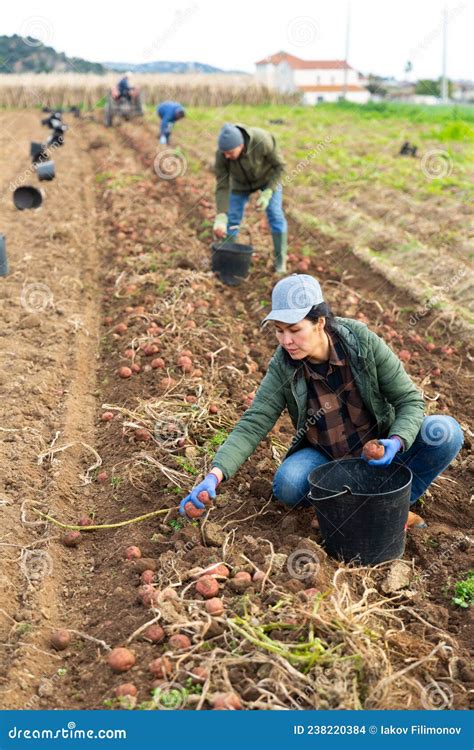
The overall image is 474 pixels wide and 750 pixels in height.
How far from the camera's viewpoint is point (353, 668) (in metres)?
2.59

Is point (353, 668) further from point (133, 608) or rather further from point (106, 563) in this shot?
point (106, 563)

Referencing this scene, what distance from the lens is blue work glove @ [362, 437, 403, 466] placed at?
3123mm

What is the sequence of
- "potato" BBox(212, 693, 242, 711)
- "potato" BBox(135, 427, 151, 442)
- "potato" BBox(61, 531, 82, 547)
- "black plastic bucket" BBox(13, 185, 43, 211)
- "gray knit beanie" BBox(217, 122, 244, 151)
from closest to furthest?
"potato" BBox(212, 693, 242, 711) → "potato" BBox(61, 531, 82, 547) → "potato" BBox(135, 427, 151, 442) → "gray knit beanie" BBox(217, 122, 244, 151) → "black plastic bucket" BBox(13, 185, 43, 211)

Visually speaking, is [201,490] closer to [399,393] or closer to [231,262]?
[399,393]

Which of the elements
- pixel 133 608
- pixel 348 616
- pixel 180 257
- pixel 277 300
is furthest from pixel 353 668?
pixel 180 257

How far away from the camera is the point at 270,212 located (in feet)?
22.9

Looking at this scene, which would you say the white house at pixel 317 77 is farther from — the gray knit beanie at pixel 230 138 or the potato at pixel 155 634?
the potato at pixel 155 634

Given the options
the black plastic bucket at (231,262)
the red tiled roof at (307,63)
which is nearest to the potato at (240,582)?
the black plastic bucket at (231,262)

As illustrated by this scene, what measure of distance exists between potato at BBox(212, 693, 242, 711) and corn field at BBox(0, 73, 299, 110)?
96.9 feet

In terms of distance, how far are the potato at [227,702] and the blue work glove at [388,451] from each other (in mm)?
1050

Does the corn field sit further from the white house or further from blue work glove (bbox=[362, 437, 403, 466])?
blue work glove (bbox=[362, 437, 403, 466])

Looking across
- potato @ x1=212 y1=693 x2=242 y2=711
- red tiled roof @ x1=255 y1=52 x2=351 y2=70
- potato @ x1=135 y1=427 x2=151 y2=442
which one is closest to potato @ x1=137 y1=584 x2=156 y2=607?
potato @ x1=212 y1=693 x2=242 y2=711

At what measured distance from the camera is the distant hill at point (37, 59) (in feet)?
138

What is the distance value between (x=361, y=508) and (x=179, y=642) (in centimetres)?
84
